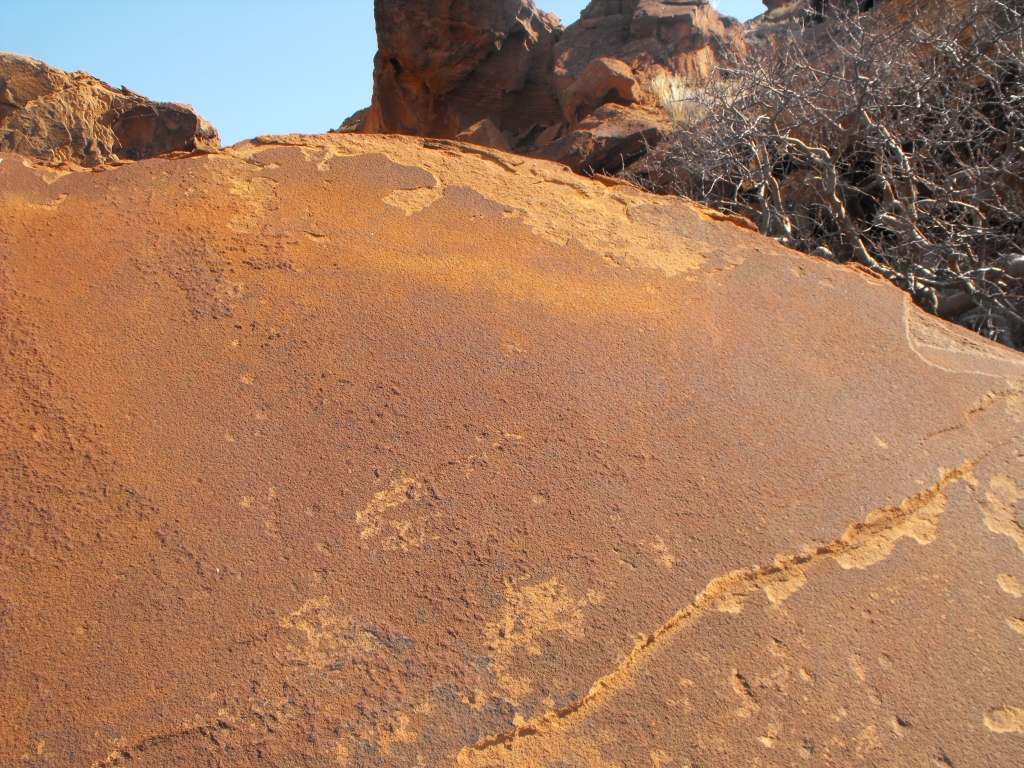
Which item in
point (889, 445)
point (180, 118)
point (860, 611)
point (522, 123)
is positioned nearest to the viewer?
point (860, 611)

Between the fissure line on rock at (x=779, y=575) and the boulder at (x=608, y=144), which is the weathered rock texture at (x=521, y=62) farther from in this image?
the fissure line on rock at (x=779, y=575)

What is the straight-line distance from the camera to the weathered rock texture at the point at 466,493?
1.14 metres

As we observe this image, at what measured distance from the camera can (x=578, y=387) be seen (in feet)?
5.16

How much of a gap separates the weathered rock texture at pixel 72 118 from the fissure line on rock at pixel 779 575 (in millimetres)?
1723

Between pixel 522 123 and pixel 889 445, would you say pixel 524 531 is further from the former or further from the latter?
pixel 522 123

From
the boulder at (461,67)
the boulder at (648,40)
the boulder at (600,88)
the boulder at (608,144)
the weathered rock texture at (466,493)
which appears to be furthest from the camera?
the boulder at (648,40)

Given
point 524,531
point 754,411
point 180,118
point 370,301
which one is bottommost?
point 524,531

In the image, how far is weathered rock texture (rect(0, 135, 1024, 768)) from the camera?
1145mm

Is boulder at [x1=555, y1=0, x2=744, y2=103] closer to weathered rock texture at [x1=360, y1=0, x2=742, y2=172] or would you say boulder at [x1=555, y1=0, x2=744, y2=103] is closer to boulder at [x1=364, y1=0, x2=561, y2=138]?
weathered rock texture at [x1=360, y1=0, x2=742, y2=172]

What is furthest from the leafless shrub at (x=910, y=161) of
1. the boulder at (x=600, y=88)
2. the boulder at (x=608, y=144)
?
the boulder at (x=600, y=88)

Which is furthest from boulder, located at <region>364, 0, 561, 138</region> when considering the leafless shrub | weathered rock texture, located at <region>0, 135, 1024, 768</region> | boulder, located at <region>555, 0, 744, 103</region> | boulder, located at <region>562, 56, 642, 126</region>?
weathered rock texture, located at <region>0, 135, 1024, 768</region>

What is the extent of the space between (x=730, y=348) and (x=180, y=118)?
286 cm

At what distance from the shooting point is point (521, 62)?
29.5ft

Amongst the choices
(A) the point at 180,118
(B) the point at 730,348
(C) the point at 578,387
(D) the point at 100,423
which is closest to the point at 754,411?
(B) the point at 730,348
